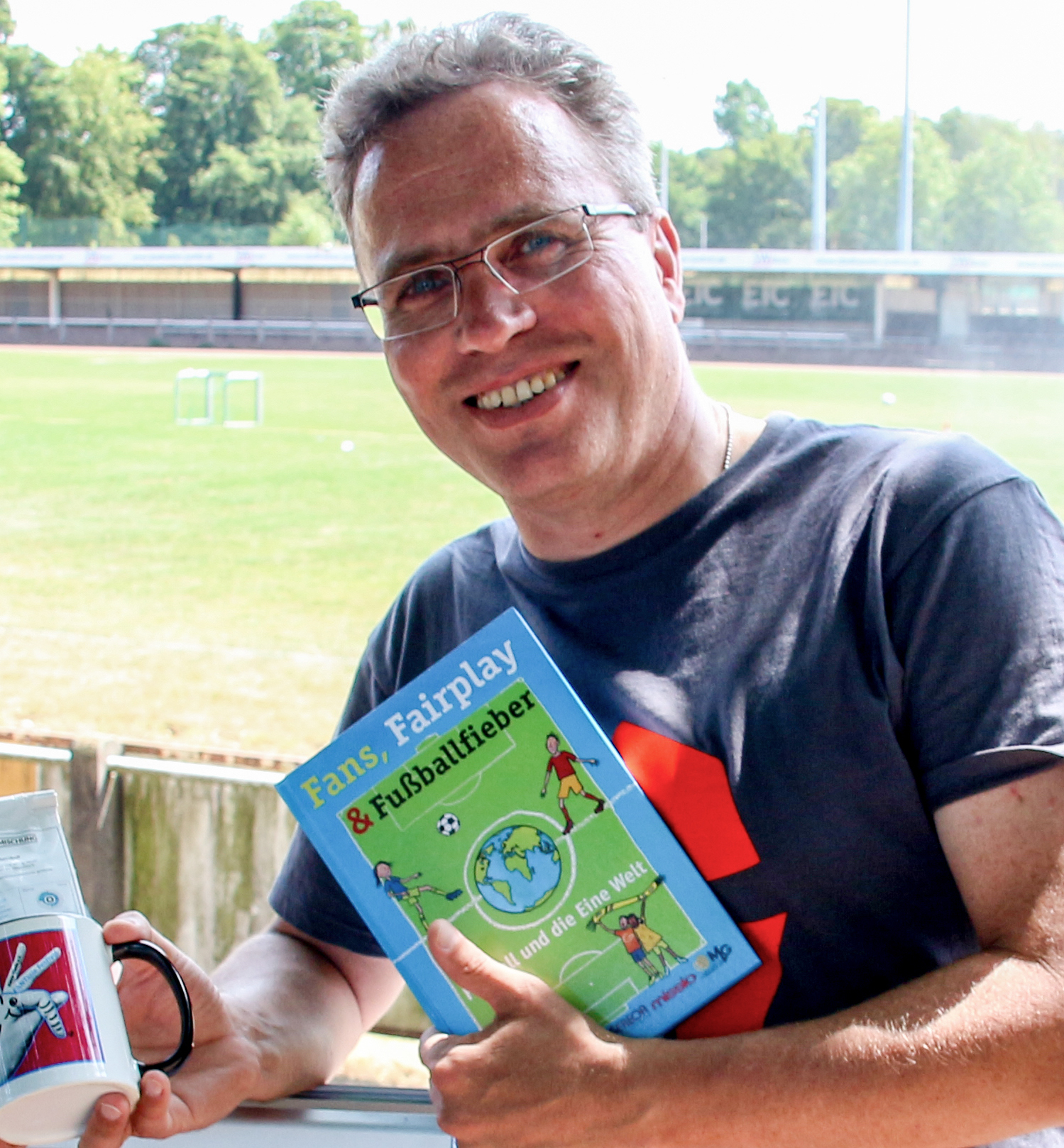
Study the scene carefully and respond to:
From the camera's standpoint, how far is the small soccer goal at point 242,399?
61.8 feet

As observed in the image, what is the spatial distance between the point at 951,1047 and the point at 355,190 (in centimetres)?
65

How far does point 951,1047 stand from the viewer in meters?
0.57

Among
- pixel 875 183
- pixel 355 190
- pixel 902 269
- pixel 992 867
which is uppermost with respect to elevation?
pixel 875 183

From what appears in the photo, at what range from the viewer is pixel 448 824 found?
0.69 m

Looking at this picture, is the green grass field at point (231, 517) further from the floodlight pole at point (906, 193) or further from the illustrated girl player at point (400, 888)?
the illustrated girl player at point (400, 888)

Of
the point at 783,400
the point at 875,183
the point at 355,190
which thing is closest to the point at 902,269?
the point at 875,183

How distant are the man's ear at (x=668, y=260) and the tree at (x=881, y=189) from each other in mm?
7806

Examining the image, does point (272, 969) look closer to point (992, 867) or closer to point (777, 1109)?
point (777, 1109)

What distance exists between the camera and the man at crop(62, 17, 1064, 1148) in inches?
23.2

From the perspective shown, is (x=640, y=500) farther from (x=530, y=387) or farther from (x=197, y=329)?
(x=197, y=329)

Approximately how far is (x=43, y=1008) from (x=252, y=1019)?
27cm

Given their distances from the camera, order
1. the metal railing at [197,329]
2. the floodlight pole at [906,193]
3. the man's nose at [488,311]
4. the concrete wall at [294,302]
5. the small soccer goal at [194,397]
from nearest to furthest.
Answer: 1. the man's nose at [488,311]
2. the floodlight pole at [906,193]
3. the concrete wall at [294,302]
4. the metal railing at [197,329]
5. the small soccer goal at [194,397]

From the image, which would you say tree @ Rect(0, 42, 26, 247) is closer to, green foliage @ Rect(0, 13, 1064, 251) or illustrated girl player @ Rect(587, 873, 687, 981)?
green foliage @ Rect(0, 13, 1064, 251)

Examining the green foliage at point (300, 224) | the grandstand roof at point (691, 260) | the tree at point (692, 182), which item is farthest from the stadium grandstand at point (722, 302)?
the tree at point (692, 182)
